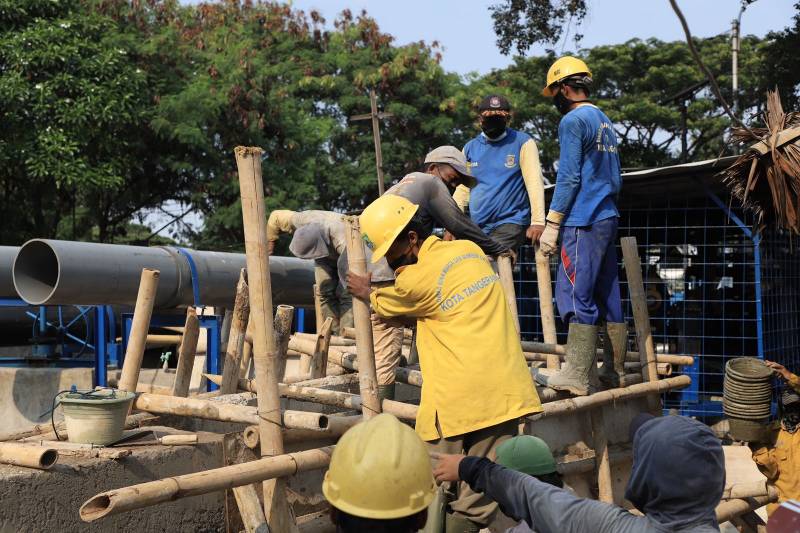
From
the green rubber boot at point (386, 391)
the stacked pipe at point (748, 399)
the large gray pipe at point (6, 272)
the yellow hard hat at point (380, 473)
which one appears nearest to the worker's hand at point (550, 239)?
the green rubber boot at point (386, 391)

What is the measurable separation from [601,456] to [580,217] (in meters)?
1.61

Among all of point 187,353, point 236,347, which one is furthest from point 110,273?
point 236,347

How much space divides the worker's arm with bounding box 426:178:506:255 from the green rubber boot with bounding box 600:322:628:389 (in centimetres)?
108

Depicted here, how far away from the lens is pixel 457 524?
4164 millimetres

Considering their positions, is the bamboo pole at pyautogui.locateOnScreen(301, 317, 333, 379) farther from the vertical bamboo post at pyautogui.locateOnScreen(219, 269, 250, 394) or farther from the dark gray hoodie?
the dark gray hoodie

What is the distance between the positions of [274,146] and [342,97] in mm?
2903

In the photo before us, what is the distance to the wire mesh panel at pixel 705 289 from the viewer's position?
33.4 ft

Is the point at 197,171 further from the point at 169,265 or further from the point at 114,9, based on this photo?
the point at 169,265

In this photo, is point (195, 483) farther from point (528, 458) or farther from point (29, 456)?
point (528, 458)

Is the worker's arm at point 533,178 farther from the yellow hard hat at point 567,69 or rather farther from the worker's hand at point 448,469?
the worker's hand at point 448,469

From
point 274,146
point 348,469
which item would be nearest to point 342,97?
point 274,146

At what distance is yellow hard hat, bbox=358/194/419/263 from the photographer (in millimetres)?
4035

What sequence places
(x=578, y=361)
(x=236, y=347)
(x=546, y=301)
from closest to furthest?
(x=578, y=361) → (x=236, y=347) → (x=546, y=301)

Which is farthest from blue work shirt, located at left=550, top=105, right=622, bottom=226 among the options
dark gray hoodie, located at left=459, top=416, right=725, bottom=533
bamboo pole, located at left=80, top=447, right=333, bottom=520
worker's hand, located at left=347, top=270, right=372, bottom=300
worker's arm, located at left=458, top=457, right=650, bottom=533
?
dark gray hoodie, located at left=459, top=416, right=725, bottom=533
